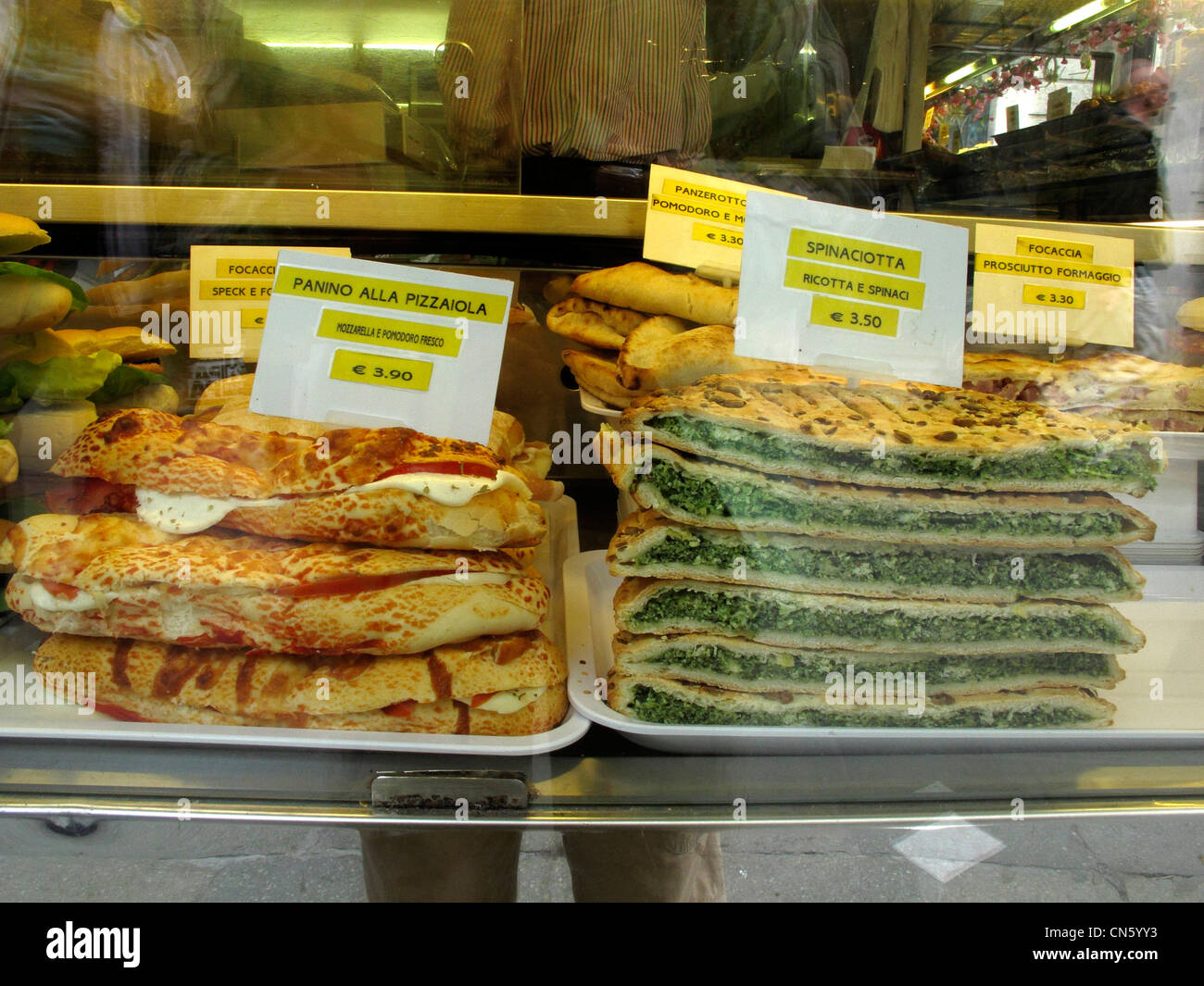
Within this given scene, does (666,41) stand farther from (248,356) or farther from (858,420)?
(248,356)

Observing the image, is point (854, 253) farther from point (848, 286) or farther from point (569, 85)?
point (569, 85)

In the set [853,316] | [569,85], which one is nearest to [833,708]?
[853,316]

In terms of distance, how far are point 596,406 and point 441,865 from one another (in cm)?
91

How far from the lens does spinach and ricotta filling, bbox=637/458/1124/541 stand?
3.83 feet

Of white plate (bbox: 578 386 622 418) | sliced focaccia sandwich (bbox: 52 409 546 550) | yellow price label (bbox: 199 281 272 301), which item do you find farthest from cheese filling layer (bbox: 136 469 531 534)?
white plate (bbox: 578 386 622 418)

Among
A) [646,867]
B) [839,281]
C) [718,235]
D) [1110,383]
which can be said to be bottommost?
[646,867]

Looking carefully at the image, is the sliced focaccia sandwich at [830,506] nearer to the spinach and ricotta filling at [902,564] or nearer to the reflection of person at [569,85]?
the spinach and ricotta filling at [902,564]

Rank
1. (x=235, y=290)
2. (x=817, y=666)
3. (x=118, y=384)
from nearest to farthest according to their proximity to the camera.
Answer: (x=817, y=666), (x=235, y=290), (x=118, y=384)

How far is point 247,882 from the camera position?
3.77 feet

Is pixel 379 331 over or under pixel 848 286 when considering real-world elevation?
under

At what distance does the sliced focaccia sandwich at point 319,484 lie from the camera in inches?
46.6

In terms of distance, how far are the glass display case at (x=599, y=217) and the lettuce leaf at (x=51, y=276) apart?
0.02 meters

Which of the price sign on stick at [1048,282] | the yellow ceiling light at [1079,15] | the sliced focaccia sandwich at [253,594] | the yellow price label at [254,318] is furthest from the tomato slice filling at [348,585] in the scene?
the yellow ceiling light at [1079,15]

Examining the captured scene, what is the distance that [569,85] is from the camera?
1378mm
